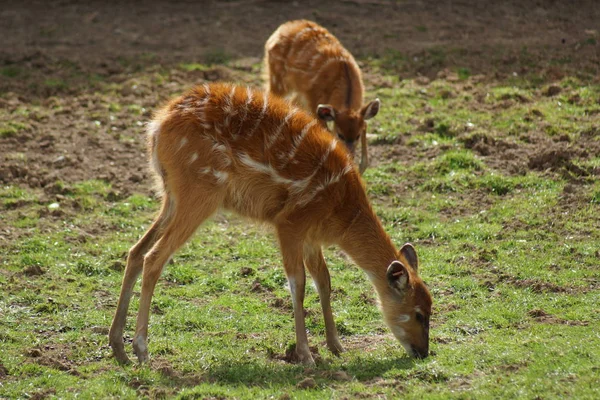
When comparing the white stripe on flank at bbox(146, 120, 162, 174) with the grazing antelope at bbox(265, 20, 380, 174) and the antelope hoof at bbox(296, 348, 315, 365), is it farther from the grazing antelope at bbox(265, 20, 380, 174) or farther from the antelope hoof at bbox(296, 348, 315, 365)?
the grazing antelope at bbox(265, 20, 380, 174)

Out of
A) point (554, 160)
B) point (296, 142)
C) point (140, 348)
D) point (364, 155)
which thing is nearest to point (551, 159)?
point (554, 160)

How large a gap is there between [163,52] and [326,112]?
4871 millimetres

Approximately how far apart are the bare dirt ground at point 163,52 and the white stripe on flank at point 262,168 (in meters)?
3.47

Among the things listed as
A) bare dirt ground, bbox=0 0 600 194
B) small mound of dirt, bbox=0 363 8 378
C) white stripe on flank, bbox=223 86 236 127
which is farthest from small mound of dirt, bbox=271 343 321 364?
bare dirt ground, bbox=0 0 600 194

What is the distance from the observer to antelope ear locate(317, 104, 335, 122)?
9.73 metres

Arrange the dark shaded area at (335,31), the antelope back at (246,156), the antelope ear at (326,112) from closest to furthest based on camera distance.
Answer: the antelope back at (246,156)
the antelope ear at (326,112)
the dark shaded area at (335,31)

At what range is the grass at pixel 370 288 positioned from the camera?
5.73 meters

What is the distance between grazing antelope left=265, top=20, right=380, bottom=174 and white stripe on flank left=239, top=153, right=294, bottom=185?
3.35 m

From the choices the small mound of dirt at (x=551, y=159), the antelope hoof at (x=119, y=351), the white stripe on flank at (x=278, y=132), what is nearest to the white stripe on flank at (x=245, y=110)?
the white stripe on flank at (x=278, y=132)

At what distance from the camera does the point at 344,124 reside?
980 cm

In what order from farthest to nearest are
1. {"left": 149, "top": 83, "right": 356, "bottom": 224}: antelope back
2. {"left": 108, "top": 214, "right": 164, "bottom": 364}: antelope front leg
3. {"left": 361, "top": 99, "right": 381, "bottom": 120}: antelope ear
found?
{"left": 361, "top": 99, "right": 381, "bottom": 120}: antelope ear < {"left": 149, "top": 83, "right": 356, "bottom": 224}: antelope back < {"left": 108, "top": 214, "right": 164, "bottom": 364}: antelope front leg

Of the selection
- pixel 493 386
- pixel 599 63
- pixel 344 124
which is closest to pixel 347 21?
pixel 599 63

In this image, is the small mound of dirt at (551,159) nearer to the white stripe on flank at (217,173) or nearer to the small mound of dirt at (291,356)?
the small mound of dirt at (291,356)

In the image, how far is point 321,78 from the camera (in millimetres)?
10742
